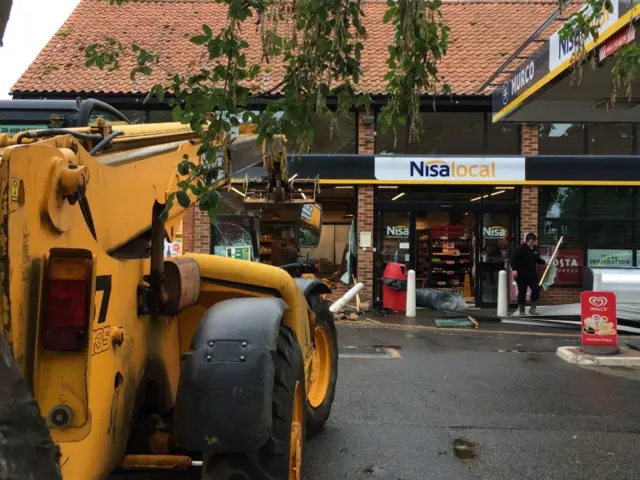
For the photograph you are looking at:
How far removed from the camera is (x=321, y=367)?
5398 millimetres

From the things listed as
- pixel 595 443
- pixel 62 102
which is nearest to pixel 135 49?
pixel 62 102

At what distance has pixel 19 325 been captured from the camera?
1.90 m

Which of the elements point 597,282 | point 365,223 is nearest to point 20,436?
point 597,282

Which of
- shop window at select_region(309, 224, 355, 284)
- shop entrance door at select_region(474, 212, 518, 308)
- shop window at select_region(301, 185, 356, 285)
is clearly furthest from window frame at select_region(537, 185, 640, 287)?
shop window at select_region(309, 224, 355, 284)

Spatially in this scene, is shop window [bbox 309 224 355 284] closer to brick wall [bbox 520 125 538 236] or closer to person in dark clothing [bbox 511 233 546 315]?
person in dark clothing [bbox 511 233 546 315]

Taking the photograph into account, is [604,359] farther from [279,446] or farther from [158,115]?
[158,115]

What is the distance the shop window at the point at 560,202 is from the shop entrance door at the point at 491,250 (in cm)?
78

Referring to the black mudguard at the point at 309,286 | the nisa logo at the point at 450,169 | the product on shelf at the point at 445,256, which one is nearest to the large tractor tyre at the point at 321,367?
the black mudguard at the point at 309,286

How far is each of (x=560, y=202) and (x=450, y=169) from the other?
113 inches

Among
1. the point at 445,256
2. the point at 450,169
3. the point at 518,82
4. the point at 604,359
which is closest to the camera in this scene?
the point at 604,359

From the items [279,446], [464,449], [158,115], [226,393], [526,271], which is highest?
[158,115]

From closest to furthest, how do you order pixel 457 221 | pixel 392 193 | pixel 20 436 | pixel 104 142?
pixel 20 436 < pixel 104 142 < pixel 392 193 < pixel 457 221

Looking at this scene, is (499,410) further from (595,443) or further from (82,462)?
(82,462)

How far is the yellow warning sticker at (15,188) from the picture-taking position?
6.02 feet
